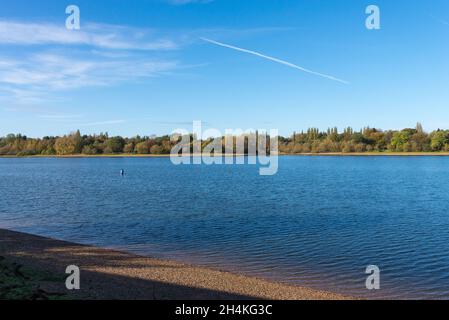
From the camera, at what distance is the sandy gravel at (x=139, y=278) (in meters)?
14.3

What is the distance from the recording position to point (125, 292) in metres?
14.1

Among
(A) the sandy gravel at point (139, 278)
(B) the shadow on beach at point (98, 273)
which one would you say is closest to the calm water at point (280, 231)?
(A) the sandy gravel at point (139, 278)

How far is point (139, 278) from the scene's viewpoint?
54.0 ft

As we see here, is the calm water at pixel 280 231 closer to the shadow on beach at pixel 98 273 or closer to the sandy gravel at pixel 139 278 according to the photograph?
the sandy gravel at pixel 139 278

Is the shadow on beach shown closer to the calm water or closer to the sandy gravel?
the sandy gravel

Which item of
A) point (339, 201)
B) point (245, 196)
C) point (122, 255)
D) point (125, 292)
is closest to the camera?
point (125, 292)

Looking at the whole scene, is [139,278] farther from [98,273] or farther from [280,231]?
[280,231]

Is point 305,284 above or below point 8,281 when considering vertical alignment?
below

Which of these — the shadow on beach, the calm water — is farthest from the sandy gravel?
the calm water
